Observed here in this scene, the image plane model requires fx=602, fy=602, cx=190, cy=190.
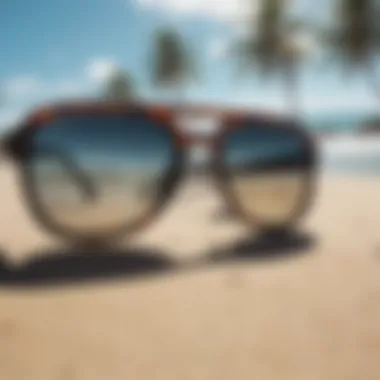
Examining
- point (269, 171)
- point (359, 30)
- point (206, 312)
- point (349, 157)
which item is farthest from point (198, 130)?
point (359, 30)

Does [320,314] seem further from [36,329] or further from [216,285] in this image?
[36,329]

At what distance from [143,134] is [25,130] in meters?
0.11

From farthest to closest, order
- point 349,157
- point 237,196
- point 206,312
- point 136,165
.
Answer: point 349,157 → point 237,196 → point 136,165 → point 206,312

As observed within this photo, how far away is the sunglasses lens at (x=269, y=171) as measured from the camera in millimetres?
662

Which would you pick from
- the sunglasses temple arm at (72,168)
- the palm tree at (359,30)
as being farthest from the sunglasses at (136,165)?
the palm tree at (359,30)

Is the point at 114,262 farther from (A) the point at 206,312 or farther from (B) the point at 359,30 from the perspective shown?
(B) the point at 359,30

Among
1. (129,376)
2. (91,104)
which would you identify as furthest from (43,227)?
(129,376)

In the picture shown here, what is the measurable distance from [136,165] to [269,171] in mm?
166

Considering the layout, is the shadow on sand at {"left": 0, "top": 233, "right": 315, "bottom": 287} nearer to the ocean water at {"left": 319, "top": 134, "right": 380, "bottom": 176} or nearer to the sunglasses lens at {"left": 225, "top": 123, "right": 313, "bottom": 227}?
the sunglasses lens at {"left": 225, "top": 123, "right": 313, "bottom": 227}

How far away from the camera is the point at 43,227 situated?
61 cm

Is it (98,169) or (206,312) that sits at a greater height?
(98,169)

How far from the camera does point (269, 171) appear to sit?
67 cm

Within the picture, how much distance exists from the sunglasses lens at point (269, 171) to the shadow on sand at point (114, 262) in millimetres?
47

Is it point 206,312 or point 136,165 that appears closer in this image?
point 206,312
